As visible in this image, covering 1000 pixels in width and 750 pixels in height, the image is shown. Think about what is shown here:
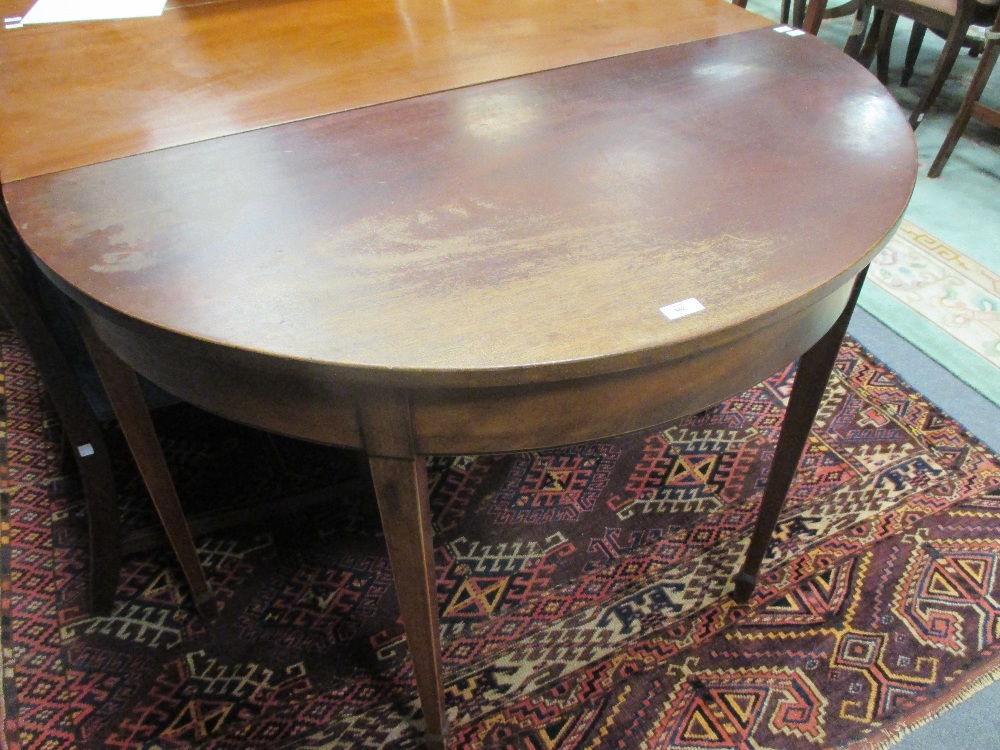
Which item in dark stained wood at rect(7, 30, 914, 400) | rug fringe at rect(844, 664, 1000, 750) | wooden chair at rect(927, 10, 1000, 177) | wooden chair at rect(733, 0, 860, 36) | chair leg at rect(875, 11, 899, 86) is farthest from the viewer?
chair leg at rect(875, 11, 899, 86)

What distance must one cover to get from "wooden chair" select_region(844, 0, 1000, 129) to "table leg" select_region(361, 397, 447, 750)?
2.53m

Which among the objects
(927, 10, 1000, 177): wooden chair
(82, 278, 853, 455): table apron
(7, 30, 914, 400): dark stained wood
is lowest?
(927, 10, 1000, 177): wooden chair

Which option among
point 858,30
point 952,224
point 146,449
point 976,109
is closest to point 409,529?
point 146,449

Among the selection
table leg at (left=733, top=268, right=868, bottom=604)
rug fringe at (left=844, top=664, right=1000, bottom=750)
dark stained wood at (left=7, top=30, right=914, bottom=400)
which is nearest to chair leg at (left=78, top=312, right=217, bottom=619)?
dark stained wood at (left=7, top=30, right=914, bottom=400)

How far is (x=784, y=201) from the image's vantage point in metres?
0.73

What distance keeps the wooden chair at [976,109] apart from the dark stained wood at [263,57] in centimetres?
159

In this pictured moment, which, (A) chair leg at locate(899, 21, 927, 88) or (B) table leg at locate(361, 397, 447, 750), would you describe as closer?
(B) table leg at locate(361, 397, 447, 750)

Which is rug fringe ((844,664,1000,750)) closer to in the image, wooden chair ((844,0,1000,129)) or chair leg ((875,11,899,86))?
wooden chair ((844,0,1000,129))

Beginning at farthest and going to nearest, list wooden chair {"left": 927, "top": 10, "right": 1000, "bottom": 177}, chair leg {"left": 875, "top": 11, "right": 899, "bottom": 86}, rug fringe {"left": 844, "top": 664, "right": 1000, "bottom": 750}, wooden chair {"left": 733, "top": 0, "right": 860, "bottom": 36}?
chair leg {"left": 875, "top": 11, "right": 899, "bottom": 86}
wooden chair {"left": 927, "top": 10, "right": 1000, "bottom": 177}
wooden chair {"left": 733, "top": 0, "right": 860, "bottom": 36}
rug fringe {"left": 844, "top": 664, "right": 1000, "bottom": 750}

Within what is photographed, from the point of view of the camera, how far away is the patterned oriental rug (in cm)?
109

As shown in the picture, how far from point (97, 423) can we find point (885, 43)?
10.5ft

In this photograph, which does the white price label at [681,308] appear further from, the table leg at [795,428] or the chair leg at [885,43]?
the chair leg at [885,43]

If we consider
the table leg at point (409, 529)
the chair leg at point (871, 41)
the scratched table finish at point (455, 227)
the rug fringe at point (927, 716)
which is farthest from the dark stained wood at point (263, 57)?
the chair leg at point (871, 41)

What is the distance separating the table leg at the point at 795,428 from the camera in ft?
3.00
